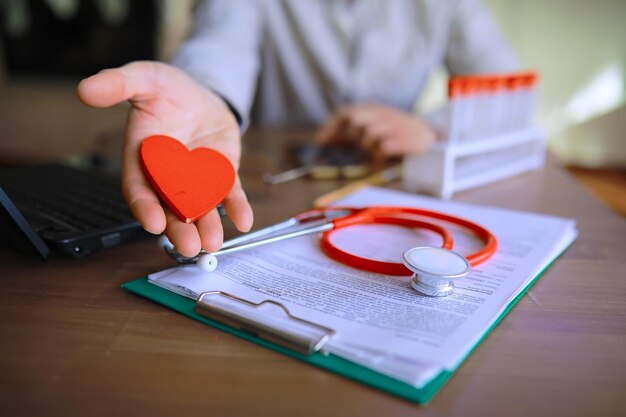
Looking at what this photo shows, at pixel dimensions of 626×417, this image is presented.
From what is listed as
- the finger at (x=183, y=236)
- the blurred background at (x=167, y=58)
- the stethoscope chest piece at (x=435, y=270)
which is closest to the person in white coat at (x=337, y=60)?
the finger at (x=183, y=236)

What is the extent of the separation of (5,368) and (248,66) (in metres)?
0.78

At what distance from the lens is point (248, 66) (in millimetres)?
1021

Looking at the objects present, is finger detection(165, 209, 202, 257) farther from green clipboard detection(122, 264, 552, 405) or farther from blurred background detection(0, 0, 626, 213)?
blurred background detection(0, 0, 626, 213)

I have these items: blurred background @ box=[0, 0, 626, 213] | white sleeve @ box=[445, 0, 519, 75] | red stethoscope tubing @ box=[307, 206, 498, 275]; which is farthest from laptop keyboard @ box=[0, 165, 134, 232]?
blurred background @ box=[0, 0, 626, 213]

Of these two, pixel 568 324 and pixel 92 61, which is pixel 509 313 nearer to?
pixel 568 324

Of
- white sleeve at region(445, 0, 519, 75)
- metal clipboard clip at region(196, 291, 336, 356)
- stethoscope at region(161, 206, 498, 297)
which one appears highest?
white sleeve at region(445, 0, 519, 75)

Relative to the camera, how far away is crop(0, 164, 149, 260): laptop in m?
0.48

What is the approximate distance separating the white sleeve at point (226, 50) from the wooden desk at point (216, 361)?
379mm

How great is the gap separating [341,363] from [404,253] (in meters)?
0.14

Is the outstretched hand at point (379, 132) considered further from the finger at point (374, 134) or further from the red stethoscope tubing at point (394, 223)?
the red stethoscope tubing at point (394, 223)

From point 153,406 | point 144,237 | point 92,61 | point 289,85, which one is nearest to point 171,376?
point 153,406

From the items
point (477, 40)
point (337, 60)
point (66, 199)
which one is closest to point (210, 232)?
point (66, 199)

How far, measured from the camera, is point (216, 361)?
0.35 meters

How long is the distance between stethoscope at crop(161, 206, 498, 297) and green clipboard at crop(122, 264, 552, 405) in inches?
1.7
